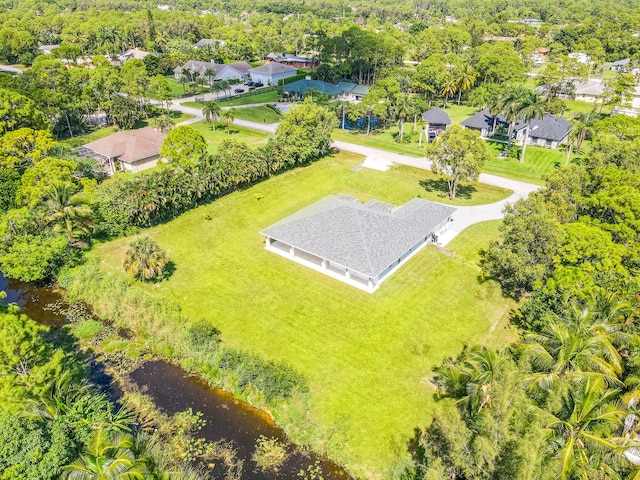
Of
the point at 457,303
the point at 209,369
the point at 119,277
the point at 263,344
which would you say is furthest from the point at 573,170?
the point at 119,277

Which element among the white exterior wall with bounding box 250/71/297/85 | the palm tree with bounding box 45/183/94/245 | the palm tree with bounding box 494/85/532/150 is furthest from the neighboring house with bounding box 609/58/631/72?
the palm tree with bounding box 45/183/94/245

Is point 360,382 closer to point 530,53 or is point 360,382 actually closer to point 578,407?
point 578,407

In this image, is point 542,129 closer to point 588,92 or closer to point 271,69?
point 588,92

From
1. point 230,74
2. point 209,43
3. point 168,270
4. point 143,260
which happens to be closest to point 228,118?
point 230,74

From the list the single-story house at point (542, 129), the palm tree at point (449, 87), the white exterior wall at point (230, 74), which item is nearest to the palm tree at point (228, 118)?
the white exterior wall at point (230, 74)

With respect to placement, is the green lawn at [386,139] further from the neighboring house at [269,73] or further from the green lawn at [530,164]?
the neighboring house at [269,73]

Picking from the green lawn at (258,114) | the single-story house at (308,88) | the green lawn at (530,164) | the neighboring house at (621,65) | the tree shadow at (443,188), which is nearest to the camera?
the tree shadow at (443,188)
